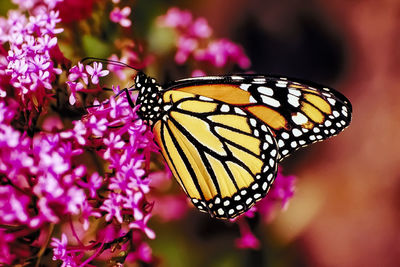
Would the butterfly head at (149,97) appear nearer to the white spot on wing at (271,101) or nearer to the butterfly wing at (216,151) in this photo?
the butterfly wing at (216,151)

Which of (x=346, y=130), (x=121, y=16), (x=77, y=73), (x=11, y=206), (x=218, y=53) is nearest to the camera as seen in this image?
(x=11, y=206)

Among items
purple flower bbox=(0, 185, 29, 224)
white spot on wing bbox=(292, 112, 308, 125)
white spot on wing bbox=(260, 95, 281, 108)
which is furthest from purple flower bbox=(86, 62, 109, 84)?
white spot on wing bbox=(292, 112, 308, 125)

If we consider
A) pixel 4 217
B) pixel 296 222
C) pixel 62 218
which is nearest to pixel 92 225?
pixel 62 218

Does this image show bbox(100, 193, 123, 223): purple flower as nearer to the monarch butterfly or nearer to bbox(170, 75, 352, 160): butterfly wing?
the monarch butterfly

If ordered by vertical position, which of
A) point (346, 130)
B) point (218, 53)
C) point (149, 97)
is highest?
point (218, 53)

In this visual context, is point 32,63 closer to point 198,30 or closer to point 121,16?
point 121,16

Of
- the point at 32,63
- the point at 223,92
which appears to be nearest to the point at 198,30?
the point at 223,92
